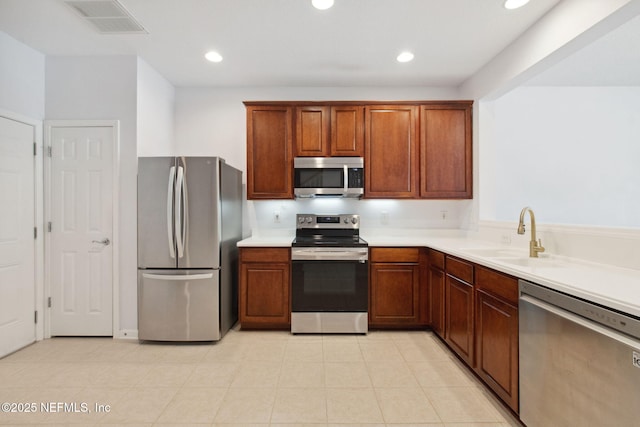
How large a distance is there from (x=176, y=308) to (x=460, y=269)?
100 inches

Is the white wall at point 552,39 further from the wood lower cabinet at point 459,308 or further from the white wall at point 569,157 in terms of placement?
the wood lower cabinet at point 459,308

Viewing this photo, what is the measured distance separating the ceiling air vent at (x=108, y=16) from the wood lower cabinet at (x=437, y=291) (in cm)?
327

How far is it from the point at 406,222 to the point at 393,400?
2.13 metres

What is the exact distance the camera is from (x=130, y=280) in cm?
301

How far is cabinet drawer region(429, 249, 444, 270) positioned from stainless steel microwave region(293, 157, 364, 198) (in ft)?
3.20

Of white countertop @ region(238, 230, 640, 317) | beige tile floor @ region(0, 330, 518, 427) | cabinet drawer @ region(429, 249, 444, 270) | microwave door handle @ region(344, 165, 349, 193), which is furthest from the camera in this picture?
microwave door handle @ region(344, 165, 349, 193)

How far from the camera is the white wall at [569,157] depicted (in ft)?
11.7

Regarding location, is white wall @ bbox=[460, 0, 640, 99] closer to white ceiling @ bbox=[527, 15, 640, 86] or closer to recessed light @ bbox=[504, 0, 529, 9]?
recessed light @ bbox=[504, 0, 529, 9]

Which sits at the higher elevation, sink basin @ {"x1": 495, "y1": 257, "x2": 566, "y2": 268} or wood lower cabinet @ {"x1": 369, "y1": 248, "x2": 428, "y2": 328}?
sink basin @ {"x1": 495, "y1": 257, "x2": 566, "y2": 268}

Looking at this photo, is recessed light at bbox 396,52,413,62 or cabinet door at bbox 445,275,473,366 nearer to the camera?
cabinet door at bbox 445,275,473,366

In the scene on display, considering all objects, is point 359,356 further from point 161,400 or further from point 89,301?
point 89,301

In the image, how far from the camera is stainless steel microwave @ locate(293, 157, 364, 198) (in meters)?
3.34

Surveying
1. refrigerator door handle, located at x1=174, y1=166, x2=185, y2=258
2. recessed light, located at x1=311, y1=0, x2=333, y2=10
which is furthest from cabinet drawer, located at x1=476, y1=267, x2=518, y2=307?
refrigerator door handle, located at x1=174, y1=166, x2=185, y2=258

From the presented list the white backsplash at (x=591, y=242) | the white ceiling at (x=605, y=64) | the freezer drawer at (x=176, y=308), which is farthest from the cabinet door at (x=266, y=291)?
the white ceiling at (x=605, y=64)
